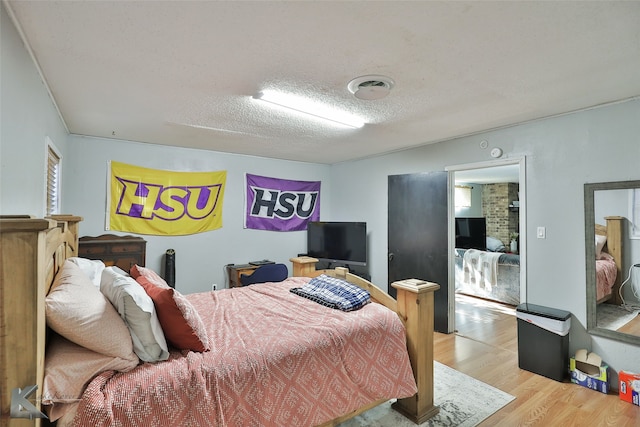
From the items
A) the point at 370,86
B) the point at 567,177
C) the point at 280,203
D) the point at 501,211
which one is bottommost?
the point at 501,211

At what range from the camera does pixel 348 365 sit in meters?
1.81

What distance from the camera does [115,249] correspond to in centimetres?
351

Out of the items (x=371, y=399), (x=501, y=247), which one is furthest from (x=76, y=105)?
(x=501, y=247)

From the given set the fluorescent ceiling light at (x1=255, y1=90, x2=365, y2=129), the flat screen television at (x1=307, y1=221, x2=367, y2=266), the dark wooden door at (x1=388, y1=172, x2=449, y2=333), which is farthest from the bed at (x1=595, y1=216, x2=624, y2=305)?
the flat screen television at (x1=307, y1=221, x2=367, y2=266)

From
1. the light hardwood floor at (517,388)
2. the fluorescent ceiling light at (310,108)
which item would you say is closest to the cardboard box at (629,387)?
the light hardwood floor at (517,388)

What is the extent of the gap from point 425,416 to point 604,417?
129cm

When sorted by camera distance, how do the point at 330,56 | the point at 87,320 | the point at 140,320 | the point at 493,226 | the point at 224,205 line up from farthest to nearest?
1. the point at 493,226
2. the point at 224,205
3. the point at 330,56
4. the point at 140,320
5. the point at 87,320

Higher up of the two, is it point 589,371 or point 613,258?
point 613,258

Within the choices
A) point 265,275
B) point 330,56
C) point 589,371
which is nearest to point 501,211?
point 589,371

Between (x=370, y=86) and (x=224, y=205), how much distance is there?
10.2ft

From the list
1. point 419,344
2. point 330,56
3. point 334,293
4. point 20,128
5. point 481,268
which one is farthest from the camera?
point 481,268

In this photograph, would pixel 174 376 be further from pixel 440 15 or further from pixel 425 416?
pixel 440 15

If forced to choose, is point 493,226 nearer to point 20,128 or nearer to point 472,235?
point 472,235

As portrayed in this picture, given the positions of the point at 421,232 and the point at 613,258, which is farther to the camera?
the point at 421,232
